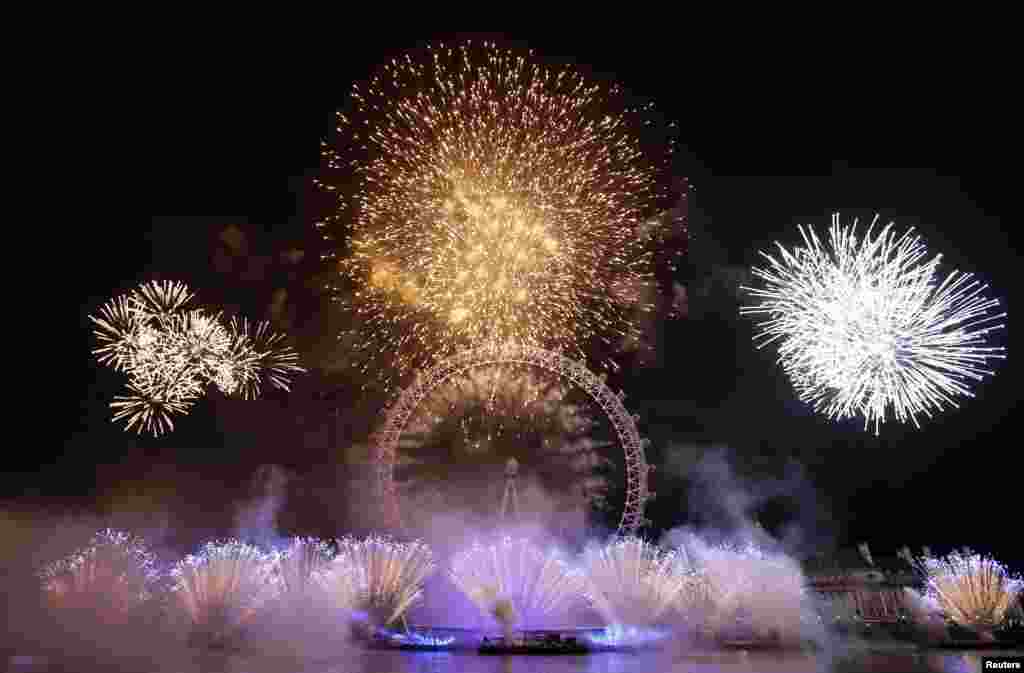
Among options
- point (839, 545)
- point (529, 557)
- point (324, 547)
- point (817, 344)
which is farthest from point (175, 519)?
point (839, 545)

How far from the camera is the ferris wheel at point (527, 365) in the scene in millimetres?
29594

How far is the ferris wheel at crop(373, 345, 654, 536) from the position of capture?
2959 centimetres

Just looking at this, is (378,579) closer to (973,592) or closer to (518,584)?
(518,584)

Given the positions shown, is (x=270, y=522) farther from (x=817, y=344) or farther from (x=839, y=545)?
(x=839, y=545)

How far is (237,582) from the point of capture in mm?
24375

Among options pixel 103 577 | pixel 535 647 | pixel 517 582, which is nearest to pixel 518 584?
pixel 517 582

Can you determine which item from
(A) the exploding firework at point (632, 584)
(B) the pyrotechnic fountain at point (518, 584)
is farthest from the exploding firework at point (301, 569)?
(A) the exploding firework at point (632, 584)

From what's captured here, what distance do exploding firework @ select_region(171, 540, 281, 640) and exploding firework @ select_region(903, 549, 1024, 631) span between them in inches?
975

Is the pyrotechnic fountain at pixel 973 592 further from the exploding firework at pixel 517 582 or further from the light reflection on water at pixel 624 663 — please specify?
the exploding firework at pixel 517 582

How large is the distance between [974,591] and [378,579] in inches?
869

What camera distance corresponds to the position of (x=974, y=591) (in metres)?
27.8

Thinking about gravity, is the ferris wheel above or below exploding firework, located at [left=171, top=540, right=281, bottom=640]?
above

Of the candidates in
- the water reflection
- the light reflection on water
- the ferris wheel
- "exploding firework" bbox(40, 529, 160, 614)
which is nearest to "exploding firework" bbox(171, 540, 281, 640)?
the water reflection

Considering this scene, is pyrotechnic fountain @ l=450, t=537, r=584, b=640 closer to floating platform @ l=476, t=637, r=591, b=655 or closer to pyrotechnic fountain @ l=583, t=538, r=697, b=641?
floating platform @ l=476, t=637, r=591, b=655
